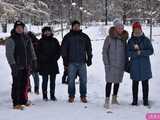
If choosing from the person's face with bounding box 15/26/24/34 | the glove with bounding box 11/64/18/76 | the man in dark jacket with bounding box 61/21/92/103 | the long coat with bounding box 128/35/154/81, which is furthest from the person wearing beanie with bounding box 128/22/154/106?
the glove with bounding box 11/64/18/76

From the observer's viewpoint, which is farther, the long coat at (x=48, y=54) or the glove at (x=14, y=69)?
the long coat at (x=48, y=54)

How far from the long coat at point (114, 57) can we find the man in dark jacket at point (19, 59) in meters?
1.65

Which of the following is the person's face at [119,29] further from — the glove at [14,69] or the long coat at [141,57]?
the glove at [14,69]

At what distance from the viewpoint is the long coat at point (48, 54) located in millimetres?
10625

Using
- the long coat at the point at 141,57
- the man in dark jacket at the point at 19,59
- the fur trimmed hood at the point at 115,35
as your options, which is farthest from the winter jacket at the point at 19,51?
the long coat at the point at 141,57

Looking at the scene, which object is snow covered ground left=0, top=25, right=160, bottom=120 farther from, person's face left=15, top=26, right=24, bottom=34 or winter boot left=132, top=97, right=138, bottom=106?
person's face left=15, top=26, right=24, bottom=34

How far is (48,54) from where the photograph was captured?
35.0 ft

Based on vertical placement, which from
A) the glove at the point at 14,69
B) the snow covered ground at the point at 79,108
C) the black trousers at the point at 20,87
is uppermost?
the glove at the point at 14,69

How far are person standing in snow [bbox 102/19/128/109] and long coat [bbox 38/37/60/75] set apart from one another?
4.11ft

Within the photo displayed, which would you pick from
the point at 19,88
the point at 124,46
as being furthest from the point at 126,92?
the point at 19,88

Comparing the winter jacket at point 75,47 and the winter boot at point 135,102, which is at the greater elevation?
the winter jacket at point 75,47

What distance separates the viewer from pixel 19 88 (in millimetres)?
10156

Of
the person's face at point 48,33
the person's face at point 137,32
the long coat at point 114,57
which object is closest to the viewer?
the person's face at point 137,32

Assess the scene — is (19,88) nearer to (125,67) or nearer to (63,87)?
(125,67)
